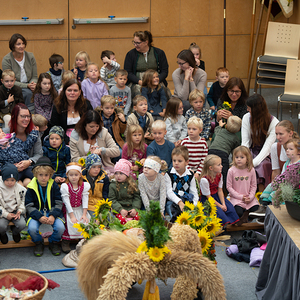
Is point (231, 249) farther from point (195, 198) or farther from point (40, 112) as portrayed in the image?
point (40, 112)

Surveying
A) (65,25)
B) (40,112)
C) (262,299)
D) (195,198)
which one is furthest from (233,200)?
(65,25)

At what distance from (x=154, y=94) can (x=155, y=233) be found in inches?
151

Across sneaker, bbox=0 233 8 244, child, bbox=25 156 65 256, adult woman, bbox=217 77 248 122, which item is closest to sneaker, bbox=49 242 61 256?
child, bbox=25 156 65 256

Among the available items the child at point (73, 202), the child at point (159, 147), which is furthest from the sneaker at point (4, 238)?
the child at point (159, 147)

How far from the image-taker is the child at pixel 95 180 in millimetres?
4145

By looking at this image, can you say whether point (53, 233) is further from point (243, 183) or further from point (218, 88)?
point (218, 88)

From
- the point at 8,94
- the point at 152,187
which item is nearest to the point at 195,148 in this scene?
the point at 152,187

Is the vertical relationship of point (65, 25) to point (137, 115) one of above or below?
above

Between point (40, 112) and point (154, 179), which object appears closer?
point (154, 179)

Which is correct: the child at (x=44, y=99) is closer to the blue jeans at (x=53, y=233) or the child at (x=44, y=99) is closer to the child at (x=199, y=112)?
the child at (x=199, y=112)

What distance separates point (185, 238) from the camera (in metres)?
2.51

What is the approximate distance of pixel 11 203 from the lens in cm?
389

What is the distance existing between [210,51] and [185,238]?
252 inches

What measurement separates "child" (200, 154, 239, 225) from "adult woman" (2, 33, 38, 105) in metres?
2.92
